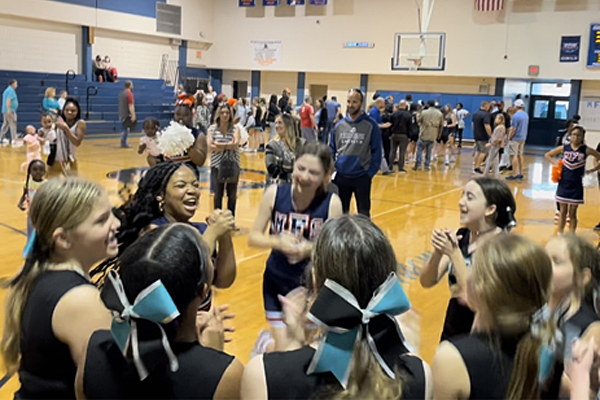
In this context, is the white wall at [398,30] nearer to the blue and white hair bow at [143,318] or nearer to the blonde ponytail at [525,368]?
the blonde ponytail at [525,368]

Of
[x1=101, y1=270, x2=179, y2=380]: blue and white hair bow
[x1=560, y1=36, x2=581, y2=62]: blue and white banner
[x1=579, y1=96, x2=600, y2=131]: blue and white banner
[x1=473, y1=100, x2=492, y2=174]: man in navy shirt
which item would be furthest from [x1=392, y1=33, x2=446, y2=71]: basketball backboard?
[x1=101, y1=270, x2=179, y2=380]: blue and white hair bow

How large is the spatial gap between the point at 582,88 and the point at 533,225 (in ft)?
48.9

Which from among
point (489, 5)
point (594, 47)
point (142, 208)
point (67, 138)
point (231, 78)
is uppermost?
point (489, 5)

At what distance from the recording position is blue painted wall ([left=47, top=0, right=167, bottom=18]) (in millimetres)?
21906

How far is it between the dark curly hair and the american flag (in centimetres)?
2160

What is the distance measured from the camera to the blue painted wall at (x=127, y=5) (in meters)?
21.9

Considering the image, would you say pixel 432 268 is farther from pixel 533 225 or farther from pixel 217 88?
pixel 217 88

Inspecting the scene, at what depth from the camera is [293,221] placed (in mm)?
3318

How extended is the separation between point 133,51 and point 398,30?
11.1 meters

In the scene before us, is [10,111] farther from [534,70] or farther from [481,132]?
[534,70]

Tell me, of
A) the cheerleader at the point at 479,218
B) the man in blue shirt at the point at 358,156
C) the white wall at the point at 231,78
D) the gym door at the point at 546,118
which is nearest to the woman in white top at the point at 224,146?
the man in blue shirt at the point at 358,156

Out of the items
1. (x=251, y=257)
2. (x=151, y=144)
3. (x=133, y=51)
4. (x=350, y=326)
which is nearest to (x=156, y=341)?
(x=350, y=326)

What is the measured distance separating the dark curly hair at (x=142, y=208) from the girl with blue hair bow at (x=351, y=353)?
1571mm

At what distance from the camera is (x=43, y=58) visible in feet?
68.7
